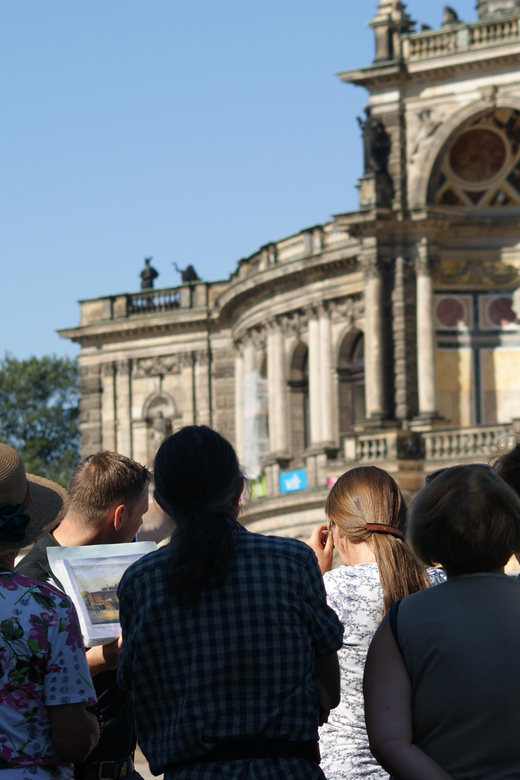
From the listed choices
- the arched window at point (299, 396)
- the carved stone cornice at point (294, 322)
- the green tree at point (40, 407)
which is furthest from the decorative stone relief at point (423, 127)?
the green tree at point (40, 407)

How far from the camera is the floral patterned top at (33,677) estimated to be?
4438 millimetres

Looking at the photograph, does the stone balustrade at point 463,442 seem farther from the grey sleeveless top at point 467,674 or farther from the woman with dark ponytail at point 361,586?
the grey sleeveless top at point 467,674

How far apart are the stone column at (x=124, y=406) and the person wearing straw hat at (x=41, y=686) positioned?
39094 mm

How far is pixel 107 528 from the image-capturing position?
573 centimetres

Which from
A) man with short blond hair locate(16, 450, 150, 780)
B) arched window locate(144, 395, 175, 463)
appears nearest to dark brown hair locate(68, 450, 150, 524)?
man with short blond hair locate(16, 450, 150, 780)

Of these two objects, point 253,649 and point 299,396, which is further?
point 299,396

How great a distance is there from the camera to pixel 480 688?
4266mm

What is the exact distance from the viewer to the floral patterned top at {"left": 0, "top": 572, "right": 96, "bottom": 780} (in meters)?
4.44

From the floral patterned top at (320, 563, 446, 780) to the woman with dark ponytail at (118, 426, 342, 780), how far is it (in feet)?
2.35

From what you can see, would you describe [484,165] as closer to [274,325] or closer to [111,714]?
[274,325]

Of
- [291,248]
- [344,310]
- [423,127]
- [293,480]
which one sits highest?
[423,127]

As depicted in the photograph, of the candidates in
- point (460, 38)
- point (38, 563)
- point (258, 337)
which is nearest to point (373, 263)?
point (460, 38)

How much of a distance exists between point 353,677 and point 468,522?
114 centimetres

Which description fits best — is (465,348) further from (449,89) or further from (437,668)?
(437,668)
